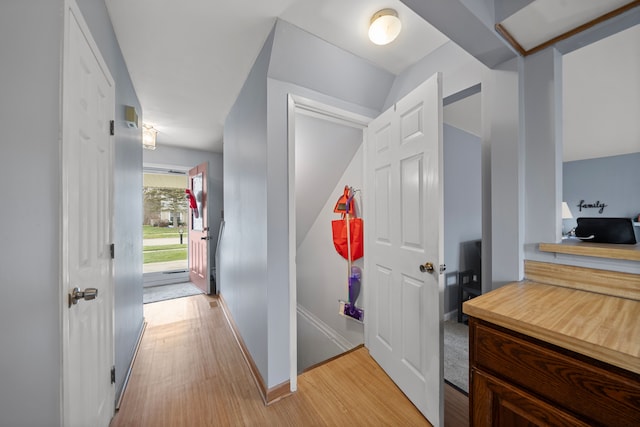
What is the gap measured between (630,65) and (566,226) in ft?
8.34

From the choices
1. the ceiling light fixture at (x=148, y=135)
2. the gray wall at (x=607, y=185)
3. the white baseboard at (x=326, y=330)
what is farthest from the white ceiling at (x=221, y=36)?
the gray wall at (x=607, y=185)

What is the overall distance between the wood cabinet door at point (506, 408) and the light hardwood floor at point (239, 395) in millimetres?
744

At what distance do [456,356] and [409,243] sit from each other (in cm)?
143

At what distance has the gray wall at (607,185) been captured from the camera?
2869 mm

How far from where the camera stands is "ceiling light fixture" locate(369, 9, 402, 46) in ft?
4.16

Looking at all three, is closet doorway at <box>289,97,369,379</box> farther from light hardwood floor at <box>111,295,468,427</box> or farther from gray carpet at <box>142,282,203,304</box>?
gray carpet at <box>142,282,203,304</box>

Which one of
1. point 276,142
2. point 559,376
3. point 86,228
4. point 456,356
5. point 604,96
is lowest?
point 456,356

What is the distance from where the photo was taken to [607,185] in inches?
119

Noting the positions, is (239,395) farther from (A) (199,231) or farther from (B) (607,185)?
(B) (607,185)

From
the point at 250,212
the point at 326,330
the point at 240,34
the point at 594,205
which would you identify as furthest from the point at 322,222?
the point at 594,205


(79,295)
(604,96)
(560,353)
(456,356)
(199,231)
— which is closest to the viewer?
(560,353)

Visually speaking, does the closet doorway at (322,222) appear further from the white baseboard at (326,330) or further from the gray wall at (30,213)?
the gray wall at (30,213)

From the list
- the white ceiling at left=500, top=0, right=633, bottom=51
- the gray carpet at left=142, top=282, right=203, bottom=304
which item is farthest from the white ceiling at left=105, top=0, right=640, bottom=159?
the gray carpet at left=142, top=282, right=203, bottom=304

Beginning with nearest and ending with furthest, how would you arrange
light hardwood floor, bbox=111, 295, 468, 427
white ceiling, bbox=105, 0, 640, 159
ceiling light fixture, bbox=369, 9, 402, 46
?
white ceiling, bbox=105, 0, 640, 159 → ceiling light fixture, bbox=369, 9, 402, 46 → light hardwood floor, bbox=111, 295, 468, 427
